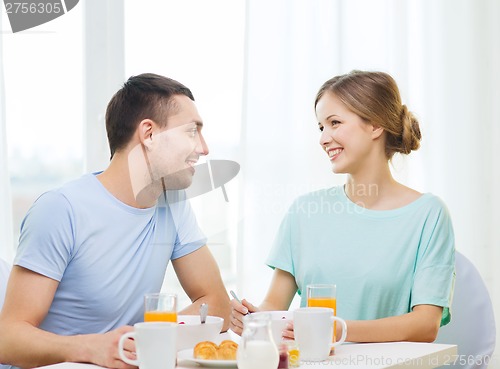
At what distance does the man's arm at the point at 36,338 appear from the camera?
4.04 feet

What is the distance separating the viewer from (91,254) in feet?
5.28

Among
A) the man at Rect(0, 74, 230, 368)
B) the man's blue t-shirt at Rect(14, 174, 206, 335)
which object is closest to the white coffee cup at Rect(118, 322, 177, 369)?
the man at Rect(0, 74, 230, 368)

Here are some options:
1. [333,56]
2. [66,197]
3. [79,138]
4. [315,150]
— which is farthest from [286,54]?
[66,197]

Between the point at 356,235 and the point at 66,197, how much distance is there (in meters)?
0.74

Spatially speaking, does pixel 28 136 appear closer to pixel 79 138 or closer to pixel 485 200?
pixel 79 138

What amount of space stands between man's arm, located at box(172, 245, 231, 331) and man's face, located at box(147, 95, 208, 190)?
188 mm

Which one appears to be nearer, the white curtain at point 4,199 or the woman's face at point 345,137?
the woman's face at point 345,137

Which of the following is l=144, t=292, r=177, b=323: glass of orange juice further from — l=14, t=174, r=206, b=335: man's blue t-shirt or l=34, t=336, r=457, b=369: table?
l=14, t=174, r=206, b=335: man's blue t-shirt

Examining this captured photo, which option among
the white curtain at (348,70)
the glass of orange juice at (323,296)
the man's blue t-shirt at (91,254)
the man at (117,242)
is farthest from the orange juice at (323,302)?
the white curtain at (348,70)

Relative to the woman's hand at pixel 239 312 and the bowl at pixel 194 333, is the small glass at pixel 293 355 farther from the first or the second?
the woman's hand at pixel 239 312

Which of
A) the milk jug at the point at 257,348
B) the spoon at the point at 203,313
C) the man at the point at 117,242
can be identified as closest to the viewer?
the milk jug at the point at 257,348

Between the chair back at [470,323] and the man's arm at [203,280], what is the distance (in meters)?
0.57

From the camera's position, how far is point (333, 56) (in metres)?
2.56

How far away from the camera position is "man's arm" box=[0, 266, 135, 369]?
123 centimetres
